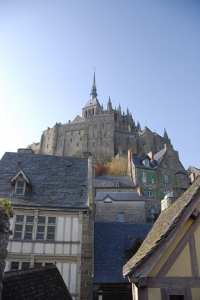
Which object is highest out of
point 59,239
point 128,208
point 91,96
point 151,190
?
point 91,96

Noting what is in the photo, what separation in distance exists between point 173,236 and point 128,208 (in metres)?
23.8

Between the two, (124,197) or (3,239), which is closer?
(3,239)

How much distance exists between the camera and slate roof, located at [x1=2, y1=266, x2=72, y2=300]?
552 cm

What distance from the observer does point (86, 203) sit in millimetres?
12992

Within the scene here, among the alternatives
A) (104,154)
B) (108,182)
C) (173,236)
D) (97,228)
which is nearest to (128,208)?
(108,182)

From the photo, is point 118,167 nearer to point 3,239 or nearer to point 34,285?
point 34,285

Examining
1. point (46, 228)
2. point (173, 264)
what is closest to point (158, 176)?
point (46, 228)

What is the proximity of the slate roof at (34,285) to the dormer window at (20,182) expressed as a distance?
5.81 metres

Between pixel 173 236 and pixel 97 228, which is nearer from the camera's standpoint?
pixel 173 236

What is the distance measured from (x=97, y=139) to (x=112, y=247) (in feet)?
235

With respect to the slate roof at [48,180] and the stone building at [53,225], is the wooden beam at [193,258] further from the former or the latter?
the slate roof at [48,180]

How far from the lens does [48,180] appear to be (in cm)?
1479

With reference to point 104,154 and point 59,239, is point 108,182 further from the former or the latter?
point 104,154

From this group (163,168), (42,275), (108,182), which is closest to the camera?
(42,275)
